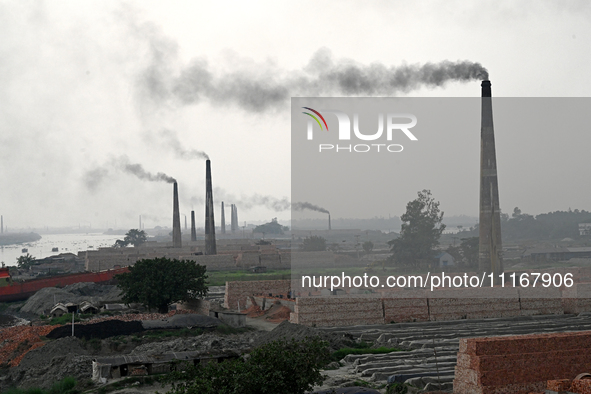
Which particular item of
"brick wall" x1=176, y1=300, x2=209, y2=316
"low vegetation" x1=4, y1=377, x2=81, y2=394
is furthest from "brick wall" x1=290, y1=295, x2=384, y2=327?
"low vegetation" x1=4, y1=377, x2=81, y2=394

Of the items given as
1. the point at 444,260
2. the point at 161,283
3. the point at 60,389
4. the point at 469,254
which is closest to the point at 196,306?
the point at 161,283

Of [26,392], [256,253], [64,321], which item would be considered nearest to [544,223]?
[256,253]

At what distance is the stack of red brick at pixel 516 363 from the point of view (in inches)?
480

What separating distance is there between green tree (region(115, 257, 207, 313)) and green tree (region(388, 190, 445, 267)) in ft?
96.0

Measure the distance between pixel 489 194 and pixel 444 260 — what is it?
2030cm

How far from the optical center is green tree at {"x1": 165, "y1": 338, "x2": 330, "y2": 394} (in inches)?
385

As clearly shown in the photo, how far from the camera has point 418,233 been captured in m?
53.3

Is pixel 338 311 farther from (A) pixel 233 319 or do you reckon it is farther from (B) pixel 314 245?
(B) pixel 314 245

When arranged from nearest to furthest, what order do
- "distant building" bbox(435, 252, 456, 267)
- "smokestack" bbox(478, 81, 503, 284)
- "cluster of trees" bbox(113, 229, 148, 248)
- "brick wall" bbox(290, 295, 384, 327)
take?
"brick wall" bbox(290, 295, 384, 327) < "smokestack" bbox(478, 81, 503, 284) < "distant building" bbox(435, 252, 456, 267) < "cluster of trees" bbox(113, 229, 148, 248)

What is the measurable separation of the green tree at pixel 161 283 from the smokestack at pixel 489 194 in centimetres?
1619

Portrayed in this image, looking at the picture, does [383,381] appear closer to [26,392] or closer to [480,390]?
[480,390]

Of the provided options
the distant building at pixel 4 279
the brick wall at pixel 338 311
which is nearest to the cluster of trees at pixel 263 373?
the brick wall at pixel 338 311

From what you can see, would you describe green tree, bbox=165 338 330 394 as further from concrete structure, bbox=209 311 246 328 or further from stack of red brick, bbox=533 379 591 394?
concrete structure, bbox=209 311 246 328

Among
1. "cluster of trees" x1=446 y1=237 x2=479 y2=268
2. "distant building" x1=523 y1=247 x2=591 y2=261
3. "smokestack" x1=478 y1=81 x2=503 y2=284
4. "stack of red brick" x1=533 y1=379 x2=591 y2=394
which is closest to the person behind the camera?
"stack of red brick" x1=533 y1=379 x2=591 y2=394
